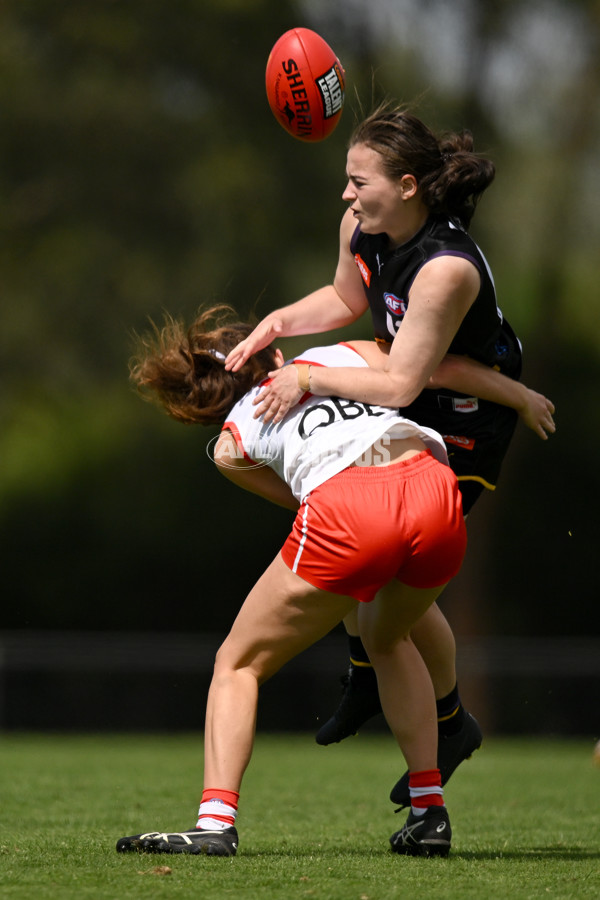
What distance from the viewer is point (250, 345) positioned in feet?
11.1

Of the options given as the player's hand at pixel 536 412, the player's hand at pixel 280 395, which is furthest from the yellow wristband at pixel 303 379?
the player's hand at pixel 536 412

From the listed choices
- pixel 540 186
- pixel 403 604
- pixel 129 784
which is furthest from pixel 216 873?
pixel 540 186

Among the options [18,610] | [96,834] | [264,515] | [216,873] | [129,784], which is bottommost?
[18,610]

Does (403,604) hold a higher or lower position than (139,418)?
higher

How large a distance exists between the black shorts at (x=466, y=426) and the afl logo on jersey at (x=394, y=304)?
0.27 meters

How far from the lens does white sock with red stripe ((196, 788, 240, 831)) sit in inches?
122

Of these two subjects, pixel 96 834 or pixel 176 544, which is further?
pixel 176 544

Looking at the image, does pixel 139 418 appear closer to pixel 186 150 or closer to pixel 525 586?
pixel 186 150

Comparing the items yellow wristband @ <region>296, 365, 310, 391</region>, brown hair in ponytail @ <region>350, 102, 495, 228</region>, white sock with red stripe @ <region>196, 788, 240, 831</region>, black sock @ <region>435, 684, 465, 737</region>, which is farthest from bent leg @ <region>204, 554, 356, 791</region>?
brown hair in ponytail @ <region>350, 102, 495, 228</region>

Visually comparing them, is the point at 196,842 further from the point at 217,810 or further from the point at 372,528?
the point at 372,528

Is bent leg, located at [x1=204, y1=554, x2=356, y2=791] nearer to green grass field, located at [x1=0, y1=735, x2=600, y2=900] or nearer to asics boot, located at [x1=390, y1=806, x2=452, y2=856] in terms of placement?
green grass field, located at [x1=0, y1=735, x2=600, y2=900]

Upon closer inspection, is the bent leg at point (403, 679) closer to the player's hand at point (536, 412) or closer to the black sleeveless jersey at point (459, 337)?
the black sleeveless jersey at point (459, 337)

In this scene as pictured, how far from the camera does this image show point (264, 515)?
1345cm

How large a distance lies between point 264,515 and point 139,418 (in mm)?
1685
